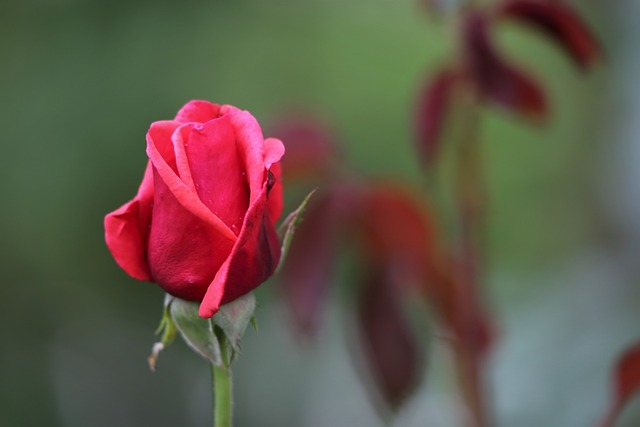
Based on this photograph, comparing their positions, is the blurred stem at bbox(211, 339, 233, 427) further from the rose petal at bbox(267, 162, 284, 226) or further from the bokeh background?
the bokeh background

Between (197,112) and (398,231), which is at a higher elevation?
(197,112)

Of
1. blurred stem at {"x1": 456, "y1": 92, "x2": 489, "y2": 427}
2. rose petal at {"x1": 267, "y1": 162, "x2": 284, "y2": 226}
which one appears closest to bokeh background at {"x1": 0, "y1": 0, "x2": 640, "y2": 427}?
blurred stem at {"x1": 456, "y1": 92, "x2": 489, "y2": 427}

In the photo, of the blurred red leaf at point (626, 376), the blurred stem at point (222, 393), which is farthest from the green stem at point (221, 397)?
the blurred red leaf at point (626, 376)

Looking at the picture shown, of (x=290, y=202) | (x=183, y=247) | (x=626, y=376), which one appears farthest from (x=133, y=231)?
(x=290, y=202)

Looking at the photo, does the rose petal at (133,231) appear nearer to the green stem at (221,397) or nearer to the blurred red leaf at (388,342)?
the green stem at (221,397)

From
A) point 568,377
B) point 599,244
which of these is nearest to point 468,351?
point 568,377

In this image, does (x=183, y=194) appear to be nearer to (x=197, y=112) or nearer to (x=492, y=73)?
(x=197, y=112)
